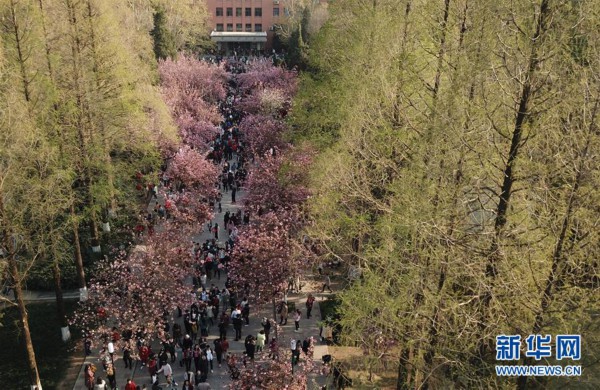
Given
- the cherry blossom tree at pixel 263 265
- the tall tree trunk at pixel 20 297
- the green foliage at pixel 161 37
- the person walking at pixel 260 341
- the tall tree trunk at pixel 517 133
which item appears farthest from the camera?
the green foliage at pixel 161 37

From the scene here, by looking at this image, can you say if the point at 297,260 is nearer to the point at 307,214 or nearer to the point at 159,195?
the point at 307,214

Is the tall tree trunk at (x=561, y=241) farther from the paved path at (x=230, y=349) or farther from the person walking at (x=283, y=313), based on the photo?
the person walking at (x=283, y=313)

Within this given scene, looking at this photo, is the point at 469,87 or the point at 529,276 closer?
the point at 529,276

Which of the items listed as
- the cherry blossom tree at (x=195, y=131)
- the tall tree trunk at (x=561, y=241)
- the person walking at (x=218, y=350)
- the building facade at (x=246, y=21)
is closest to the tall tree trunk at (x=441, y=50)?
the tall tree trunk at (x=561, y=241)

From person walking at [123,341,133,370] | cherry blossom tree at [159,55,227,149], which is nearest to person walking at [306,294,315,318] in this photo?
person walking at [123,341,133,370]

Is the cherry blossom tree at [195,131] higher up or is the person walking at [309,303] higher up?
the cherry blossom tree at [195,131]

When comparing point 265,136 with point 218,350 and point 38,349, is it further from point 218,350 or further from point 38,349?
point 38,349

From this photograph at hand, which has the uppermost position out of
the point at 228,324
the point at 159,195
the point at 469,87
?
the point at 469,87

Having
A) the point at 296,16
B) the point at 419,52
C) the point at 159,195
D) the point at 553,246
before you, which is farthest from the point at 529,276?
the point at 296,16
